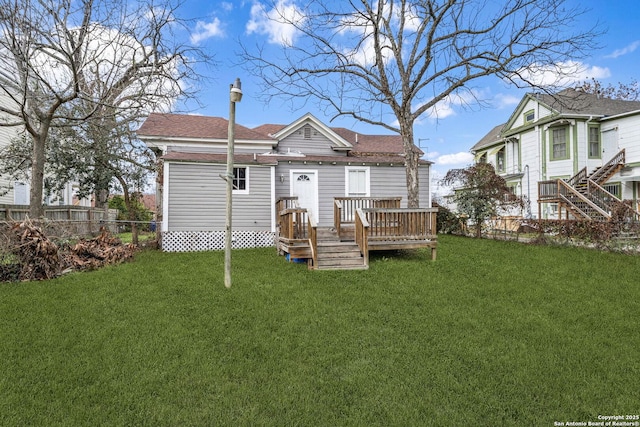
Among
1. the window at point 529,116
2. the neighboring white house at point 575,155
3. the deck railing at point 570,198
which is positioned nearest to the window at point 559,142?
the neighboring white house at point 575,155

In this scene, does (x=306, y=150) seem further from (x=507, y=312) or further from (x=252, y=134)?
(x=507, y=312)

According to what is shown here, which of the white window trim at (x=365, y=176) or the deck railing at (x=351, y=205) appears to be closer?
the deck railing at (x=351, y=205)

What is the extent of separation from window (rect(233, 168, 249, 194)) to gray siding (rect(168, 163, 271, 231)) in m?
0.13

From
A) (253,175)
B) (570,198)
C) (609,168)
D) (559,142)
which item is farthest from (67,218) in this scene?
(609,168)

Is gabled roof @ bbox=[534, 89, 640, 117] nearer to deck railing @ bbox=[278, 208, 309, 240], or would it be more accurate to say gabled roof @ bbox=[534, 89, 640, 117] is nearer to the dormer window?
the dormer window

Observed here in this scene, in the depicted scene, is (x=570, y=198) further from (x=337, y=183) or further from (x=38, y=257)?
(x=38, y=257)

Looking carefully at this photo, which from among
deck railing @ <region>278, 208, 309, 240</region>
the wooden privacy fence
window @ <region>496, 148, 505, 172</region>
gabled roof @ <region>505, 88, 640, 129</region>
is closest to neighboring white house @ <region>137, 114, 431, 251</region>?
the wooden privacy fence

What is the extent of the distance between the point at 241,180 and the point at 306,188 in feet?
8.00

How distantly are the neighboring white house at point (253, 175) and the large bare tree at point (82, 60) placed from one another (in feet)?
5.67

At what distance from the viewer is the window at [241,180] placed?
11.8 metres

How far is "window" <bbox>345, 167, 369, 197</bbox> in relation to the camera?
1331 cm

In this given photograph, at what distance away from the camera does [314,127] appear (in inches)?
580

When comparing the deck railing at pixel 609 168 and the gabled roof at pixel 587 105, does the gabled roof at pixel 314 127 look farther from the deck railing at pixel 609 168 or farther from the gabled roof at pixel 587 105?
the deck railing at pixel 609 168

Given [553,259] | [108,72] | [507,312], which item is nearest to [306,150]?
[108,72]
